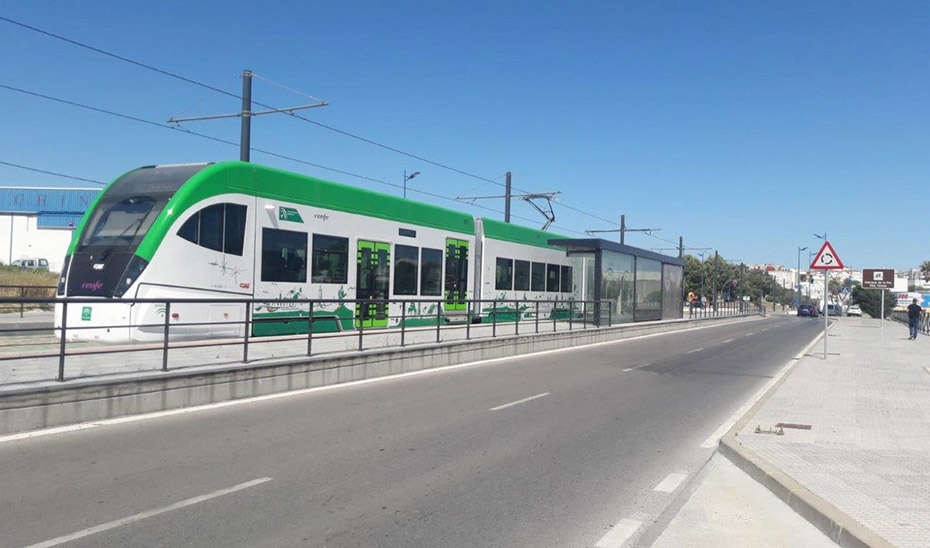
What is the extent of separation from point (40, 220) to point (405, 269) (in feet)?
183

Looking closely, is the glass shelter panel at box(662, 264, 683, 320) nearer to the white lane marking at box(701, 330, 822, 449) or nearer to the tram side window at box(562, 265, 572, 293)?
the tram side window at box(562, 265, 572, 293)

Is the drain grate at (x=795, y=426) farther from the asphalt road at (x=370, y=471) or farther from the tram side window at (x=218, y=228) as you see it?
the tram side window at (x=218, y=228)

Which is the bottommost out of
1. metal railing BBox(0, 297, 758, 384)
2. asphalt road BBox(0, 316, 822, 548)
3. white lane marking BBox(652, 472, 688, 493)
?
white lane marking BBox(652, 472, 688, 493)

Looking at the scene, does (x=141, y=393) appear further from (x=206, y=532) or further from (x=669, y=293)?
(x=669, y=293)

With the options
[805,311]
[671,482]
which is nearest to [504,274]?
[671,482]

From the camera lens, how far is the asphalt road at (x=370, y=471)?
209 inches

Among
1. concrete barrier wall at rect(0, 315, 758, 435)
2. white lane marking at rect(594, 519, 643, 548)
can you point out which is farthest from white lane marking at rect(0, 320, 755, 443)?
white lane marking at rect(594, 519, 643, 548)

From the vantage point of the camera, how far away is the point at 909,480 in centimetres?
671

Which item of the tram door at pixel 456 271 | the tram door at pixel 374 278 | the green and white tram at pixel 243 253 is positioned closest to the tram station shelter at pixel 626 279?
the tram door at pixel 456 271

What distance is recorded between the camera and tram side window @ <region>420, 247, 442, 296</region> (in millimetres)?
20500

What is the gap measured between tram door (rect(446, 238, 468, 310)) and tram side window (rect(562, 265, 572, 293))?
784cm

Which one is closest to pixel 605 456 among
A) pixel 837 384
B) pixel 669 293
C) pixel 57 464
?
pixel 57 464

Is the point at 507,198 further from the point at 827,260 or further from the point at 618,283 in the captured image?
the point at 827,260

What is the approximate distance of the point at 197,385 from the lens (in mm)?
10062
